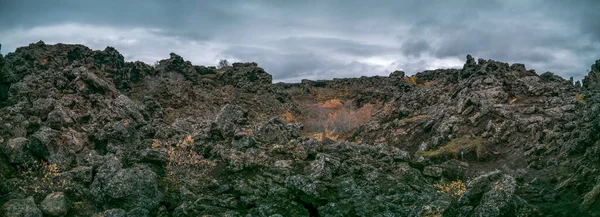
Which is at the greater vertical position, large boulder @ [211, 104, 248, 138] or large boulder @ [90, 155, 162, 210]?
large boulder @ [211, 104, 248, 138]

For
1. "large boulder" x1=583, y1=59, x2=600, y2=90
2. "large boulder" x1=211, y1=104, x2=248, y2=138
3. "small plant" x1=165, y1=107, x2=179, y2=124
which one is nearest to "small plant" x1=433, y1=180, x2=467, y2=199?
"large boulder" x1=211, y1=104, x2=248, y2=138

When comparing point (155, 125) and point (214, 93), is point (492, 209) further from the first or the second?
point (214, 93)

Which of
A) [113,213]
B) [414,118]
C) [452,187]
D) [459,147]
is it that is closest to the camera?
[113,213]

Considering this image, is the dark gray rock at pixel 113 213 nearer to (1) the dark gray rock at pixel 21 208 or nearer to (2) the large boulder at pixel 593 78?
(1) the dark gray rock at pixel 21 208

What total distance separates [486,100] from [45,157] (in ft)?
118

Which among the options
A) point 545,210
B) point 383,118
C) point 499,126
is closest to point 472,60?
point 383,118

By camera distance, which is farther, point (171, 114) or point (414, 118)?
point (171, 114)

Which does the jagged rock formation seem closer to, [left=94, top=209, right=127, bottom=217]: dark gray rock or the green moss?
[left=94, top=209, right=127, bottom=217]: dark gray rock

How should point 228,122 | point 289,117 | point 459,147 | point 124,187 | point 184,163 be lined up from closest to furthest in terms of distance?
point 124,187 → point 184,163 → point 228,122 → point 459,147 → point 289,117

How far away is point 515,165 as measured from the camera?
2612 centimetres

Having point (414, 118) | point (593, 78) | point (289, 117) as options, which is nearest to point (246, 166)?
point (414, 118)

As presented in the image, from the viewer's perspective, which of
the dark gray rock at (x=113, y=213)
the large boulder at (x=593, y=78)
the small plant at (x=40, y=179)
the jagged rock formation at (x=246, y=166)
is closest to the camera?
the dark gray rock at (x=113, y=213)

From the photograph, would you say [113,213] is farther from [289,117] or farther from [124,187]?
[289,117]

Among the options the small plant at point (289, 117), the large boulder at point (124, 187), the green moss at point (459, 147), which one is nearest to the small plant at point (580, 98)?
the green moss at point (459, 147)
